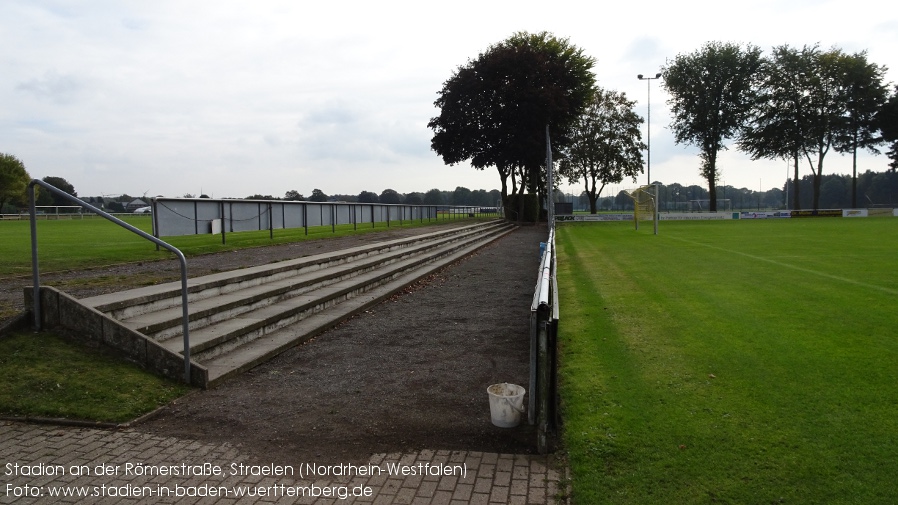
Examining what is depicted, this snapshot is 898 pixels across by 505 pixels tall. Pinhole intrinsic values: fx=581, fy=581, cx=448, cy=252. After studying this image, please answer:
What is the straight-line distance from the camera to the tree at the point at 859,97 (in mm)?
53625

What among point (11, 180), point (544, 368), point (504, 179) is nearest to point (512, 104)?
point (504, 179)

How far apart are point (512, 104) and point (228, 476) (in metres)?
40.9

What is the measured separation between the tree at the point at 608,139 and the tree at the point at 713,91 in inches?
Result: 208

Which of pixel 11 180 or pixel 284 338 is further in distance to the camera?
pixel 11 180

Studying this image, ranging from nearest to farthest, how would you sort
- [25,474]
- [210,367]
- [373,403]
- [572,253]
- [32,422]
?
[25,474], [32,422], [373,403], [210,367], [572,253]

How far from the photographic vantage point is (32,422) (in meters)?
4.30

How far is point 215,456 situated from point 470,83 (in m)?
41.8

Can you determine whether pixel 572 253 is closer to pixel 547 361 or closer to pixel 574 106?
pixel 547 361

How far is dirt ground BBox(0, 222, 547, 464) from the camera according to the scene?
161 inches

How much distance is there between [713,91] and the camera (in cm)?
5459

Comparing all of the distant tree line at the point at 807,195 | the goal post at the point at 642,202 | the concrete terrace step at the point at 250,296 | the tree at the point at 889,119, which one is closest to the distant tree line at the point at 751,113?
the tree at the point at 889,119

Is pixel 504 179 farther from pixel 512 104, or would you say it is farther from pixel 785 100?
pixel 785 100

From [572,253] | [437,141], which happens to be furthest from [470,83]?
[572,253]

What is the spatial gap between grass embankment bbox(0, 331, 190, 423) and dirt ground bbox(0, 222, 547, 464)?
0.28 meters
